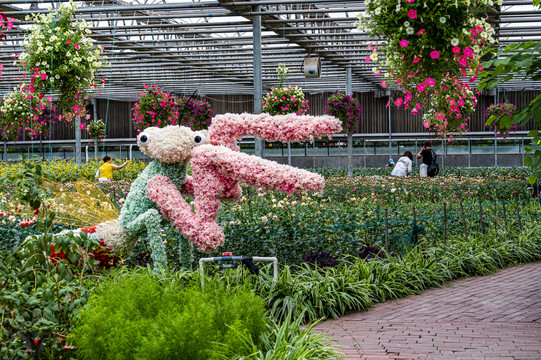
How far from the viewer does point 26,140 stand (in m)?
30.2

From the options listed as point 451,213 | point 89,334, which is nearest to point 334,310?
point 89,334

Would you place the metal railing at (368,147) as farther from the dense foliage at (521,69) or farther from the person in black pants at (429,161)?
the dense foliage at (521,69)

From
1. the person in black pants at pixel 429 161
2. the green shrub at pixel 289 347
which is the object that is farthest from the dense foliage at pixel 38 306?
the person in black pants at pixel 429 161

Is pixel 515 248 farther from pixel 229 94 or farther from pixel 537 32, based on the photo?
pixel 229 94

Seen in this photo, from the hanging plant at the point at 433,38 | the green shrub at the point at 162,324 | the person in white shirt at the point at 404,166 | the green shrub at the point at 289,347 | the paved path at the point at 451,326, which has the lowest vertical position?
the paved path at the point at 451,326

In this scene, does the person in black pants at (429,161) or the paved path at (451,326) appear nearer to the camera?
the paved path at (451,326)

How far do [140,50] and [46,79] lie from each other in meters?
8.69

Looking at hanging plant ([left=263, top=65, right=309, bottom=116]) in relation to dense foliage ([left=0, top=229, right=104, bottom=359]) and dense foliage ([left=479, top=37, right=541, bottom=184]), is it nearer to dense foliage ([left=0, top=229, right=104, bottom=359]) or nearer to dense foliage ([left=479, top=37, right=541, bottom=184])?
dense foliage ([left=479, top=37, right=541, bottom=184])

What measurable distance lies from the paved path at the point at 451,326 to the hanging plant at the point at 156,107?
994 centimetres

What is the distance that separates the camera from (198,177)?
15.8 feet

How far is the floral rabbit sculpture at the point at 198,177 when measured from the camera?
459 cm

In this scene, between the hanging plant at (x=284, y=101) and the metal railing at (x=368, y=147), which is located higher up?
the hanging plant at (x=284, y=101)

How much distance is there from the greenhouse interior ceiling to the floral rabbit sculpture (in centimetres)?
462

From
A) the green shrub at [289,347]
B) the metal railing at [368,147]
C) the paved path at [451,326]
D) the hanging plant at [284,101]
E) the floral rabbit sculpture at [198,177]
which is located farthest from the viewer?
the metal railing at [368,147]
